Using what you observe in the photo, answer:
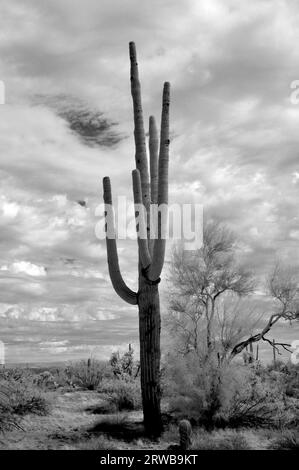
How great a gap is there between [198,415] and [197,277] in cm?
1064

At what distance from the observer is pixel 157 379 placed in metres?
12.6

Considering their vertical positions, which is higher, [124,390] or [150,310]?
[150,310]

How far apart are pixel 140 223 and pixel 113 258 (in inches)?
43.5

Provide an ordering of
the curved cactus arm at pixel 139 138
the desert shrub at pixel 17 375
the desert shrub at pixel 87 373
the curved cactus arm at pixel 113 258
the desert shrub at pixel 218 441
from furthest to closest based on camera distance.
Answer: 1. the desert shrub at pixel 87 373
2. the desert shrub at pixel 17 375
3. the curved cactus arm at pixel 139 138
4. the curved cactus arm at pixel 113 258
5. the desert shrub at pixel 218 441

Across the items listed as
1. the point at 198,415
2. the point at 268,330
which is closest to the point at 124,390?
the point at 198,415

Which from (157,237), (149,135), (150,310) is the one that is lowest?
(150,310)

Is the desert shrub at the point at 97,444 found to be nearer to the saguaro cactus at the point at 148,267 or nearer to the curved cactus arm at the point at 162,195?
the saguaro cactus at the point at 148,267

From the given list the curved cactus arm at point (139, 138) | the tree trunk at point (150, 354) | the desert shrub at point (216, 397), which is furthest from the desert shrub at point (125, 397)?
the curved cactus arm at point (139, 138)

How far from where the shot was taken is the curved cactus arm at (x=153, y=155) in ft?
45.5

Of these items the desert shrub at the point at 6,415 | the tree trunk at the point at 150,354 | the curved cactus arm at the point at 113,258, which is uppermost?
the curved cactus arm at the point at 113,258

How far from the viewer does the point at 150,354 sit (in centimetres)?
1250

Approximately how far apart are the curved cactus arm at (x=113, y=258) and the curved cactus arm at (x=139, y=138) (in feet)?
2.88

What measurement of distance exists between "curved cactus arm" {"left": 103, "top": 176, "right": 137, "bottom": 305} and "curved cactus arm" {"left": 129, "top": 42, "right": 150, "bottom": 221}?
2.88 ft
